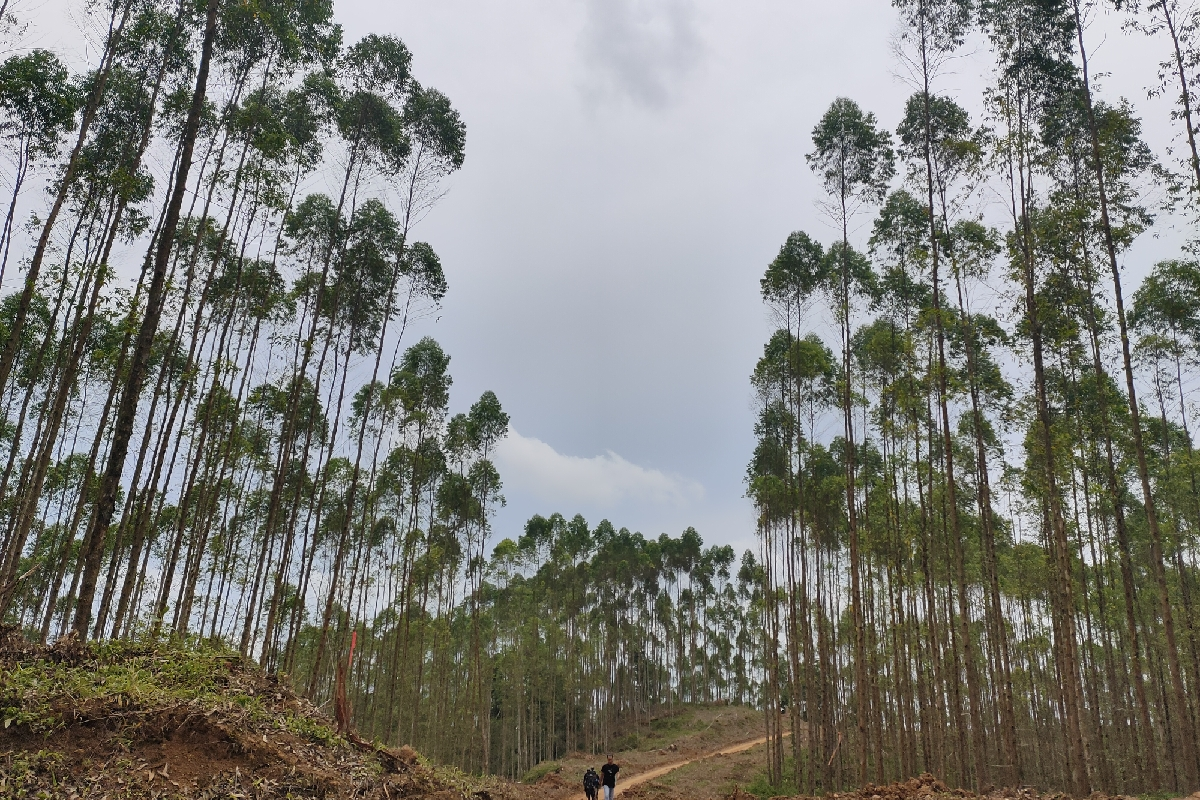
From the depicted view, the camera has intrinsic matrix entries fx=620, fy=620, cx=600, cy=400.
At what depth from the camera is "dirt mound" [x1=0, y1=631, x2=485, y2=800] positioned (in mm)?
4535

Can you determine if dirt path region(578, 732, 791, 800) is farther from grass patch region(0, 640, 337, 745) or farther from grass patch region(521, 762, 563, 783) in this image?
grass patch region(0, 640, 337, 745)

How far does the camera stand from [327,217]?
16234 mm

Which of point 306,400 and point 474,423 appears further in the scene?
point 474,423

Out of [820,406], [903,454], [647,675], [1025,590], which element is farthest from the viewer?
[647,675]

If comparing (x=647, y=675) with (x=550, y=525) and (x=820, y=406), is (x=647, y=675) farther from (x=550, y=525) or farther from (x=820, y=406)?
(x=820, y=406)

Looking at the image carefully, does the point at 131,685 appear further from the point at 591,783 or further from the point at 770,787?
the point at 770,787

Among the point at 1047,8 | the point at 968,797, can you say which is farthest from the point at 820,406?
the point at 968,797

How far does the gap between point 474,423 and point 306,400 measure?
713cm

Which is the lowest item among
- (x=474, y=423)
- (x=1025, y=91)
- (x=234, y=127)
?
(x=474, y=423)

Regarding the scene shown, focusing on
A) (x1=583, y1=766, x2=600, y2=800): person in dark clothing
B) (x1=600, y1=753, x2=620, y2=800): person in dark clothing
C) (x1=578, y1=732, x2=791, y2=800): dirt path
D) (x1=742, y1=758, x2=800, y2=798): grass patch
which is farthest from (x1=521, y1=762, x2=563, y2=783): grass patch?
(x1=600, y1=753, x2=620, y2=800): person in dark clothing

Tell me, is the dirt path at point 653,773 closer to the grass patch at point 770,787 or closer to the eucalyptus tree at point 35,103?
the grass patch at point 770,787

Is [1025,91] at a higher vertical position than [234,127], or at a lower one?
higher

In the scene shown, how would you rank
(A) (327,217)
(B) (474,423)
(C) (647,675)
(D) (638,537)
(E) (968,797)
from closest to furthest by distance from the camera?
(E) (968,797)
(A) (327,217)
(B) (474,423)
(D) (638,537)
(C) (647,675)

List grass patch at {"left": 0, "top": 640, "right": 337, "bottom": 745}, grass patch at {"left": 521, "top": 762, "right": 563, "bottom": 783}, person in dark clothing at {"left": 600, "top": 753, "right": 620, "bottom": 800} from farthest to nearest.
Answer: grass patch at {"left": 521, "top": 762, "right": 563, "bottom": 783} → person in dark clothing at {"left": 600, "top": 753, "right": 620, "bottom": 800} → grass patch at {"left": 0, "top": 640, "right": 337, "bottom": 745}
